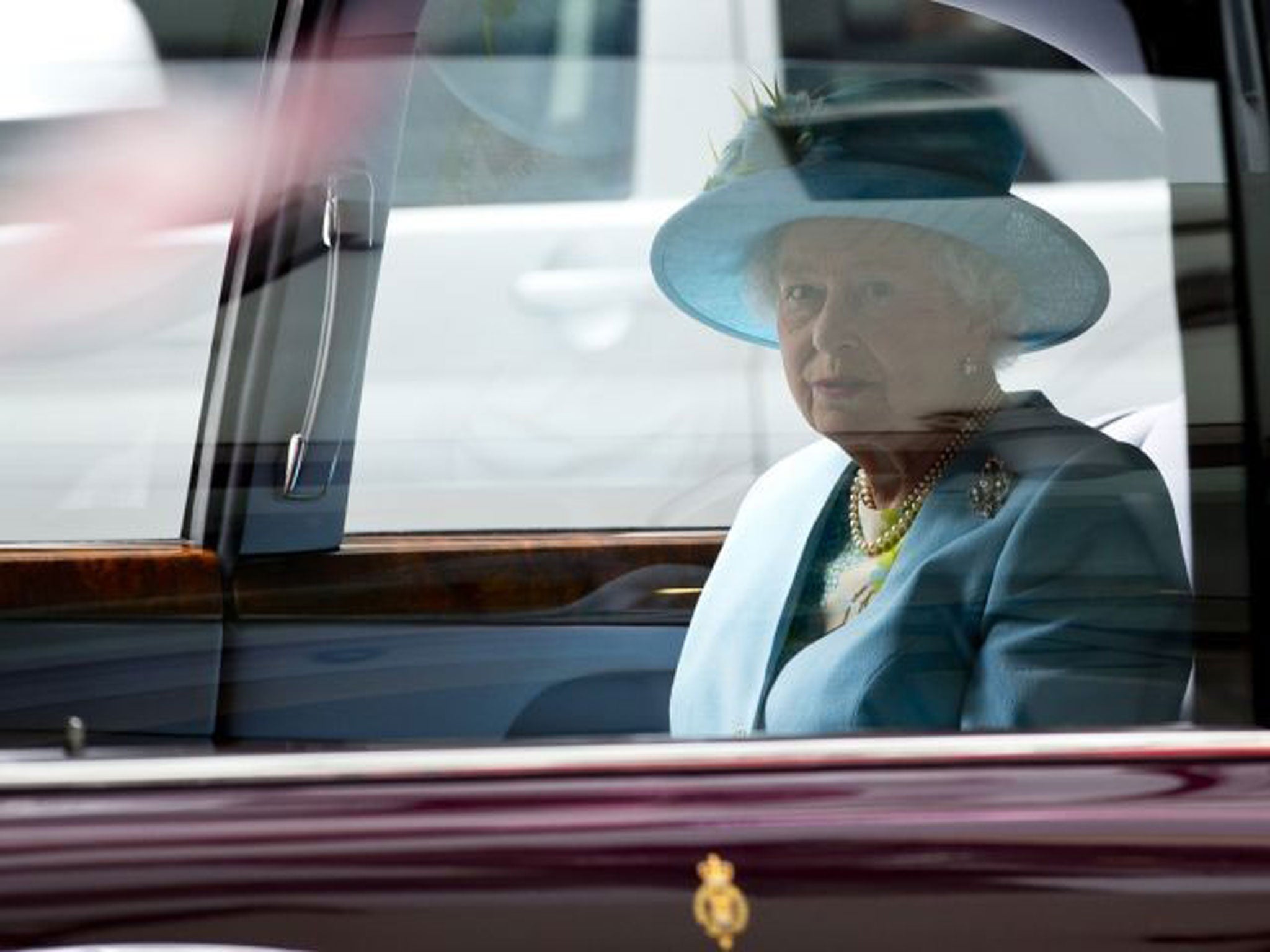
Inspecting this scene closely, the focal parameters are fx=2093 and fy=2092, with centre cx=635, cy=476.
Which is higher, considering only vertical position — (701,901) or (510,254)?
(510,254)

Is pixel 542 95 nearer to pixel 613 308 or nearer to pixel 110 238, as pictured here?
pixel 613 308

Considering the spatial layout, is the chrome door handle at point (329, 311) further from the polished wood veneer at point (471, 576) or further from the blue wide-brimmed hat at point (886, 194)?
the blue wide-brimmed hat at point (886, 194)

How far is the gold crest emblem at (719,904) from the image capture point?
1.48 m

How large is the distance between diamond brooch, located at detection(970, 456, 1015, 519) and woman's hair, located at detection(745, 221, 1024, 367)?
0.09 m

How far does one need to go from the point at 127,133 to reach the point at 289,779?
1.95ft

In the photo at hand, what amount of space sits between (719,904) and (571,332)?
0.51 m

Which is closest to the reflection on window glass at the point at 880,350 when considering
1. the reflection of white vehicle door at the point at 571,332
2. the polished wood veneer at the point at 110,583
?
the reflection of white vehicle door at the point at 571,332

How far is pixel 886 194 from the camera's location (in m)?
1.80

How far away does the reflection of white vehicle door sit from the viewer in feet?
5.69

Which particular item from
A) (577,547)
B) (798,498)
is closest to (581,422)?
(577,547)

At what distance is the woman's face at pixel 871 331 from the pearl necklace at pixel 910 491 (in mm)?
16

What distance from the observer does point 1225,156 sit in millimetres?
1637

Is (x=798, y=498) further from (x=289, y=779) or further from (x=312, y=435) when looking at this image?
(x=289, y=779)

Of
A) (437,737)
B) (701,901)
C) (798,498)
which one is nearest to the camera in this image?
(701,901)
